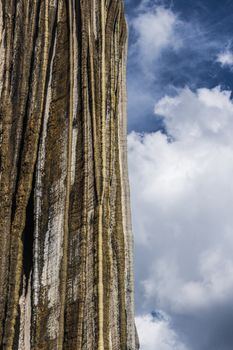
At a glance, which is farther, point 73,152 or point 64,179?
point 73,152

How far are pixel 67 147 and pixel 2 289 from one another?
5.05 ft

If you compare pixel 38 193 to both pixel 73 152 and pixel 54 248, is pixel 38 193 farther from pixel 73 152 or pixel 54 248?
pixel 54 248

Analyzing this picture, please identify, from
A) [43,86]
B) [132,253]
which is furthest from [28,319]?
[43,86]

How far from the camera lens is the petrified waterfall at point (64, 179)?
21.5 feet

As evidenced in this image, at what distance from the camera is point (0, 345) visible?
6.47m

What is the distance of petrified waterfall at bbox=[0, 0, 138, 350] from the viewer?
258 inches

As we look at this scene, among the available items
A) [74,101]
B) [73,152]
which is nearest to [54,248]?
[73,152]

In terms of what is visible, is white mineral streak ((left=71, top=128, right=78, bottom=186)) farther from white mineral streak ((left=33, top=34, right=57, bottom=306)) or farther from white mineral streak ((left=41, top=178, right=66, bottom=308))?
white mineral streak ((left=33, top=34, right=57, bottom=306))


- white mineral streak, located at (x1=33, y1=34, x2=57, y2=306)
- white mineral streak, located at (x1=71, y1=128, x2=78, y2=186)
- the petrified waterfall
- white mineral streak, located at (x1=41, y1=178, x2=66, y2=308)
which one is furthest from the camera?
white mineral streak, located at (x1=71, y1=128, x2=78, y2=186)

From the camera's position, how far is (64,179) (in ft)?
23.4

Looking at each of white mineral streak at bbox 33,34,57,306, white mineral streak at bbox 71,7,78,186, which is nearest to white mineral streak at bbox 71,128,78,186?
white mineral streak at bbox 71,7,78,186

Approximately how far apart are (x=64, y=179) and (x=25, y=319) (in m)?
1.37

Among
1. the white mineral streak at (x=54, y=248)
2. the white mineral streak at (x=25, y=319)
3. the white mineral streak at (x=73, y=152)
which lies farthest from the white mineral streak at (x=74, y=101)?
the white mineral streak at (x=25, y=319)

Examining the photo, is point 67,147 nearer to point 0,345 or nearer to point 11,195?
point 11,195
